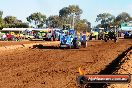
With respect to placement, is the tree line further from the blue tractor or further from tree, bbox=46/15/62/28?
the blue tractor

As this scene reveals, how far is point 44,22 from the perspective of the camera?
143 m

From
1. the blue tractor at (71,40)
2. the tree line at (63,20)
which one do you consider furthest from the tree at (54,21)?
the blue tractor at (71,40)

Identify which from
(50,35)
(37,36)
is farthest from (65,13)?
(50,35)

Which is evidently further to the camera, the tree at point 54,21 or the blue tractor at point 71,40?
the tree at point 54,21

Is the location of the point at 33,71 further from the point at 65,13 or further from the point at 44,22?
the point at 65,13

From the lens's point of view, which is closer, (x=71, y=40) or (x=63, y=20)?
(x=71, y=40)

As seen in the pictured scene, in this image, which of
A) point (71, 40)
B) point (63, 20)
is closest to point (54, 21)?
point (63, 20)

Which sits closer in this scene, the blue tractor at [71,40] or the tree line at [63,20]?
the blue tractor at [71,40]

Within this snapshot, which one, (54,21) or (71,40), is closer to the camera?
Answer: (71,40)

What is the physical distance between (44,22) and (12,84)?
436 feet

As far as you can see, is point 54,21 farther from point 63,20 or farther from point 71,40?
point 71,40

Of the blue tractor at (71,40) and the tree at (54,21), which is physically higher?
the tree at (54,21)

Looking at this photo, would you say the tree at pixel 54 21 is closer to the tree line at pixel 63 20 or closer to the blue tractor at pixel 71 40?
the tree line at pixel 63 20

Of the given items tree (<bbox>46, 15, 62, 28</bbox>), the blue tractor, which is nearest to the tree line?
tree (<bbox>46, 15, 62, 28</bbox>)
